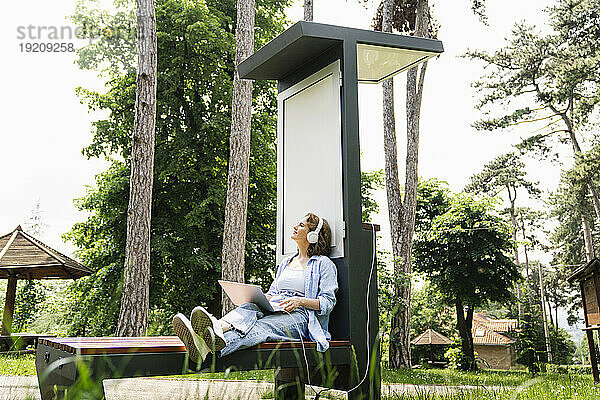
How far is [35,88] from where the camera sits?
135 ft

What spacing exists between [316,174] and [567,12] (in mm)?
16454

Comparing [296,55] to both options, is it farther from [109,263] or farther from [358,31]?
[109,263]

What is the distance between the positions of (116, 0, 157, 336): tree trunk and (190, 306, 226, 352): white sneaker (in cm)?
514

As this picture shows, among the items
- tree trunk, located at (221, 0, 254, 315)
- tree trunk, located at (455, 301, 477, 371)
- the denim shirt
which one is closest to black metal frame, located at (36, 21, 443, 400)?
the denim shirt

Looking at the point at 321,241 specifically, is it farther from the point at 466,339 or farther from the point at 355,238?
the point at 466,339

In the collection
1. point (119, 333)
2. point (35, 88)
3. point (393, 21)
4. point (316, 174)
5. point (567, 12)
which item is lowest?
point (119, 333)

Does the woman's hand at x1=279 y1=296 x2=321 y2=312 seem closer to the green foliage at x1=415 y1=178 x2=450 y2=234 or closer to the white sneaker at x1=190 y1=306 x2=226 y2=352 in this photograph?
the white sneaker at x1=190 y1=306 x2=226 y2=352

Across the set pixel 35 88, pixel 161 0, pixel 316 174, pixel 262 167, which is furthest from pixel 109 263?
pixel 35 88

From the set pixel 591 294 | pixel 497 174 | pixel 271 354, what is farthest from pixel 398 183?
pixel 497 174

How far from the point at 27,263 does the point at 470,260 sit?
33.3 feet

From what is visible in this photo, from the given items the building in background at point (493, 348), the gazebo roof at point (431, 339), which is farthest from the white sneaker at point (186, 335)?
the building in background at point (493, 348)

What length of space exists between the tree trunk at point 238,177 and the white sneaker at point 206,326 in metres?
5.33

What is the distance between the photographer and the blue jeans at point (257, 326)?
341 cm

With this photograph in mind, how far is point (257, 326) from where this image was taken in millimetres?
3602
